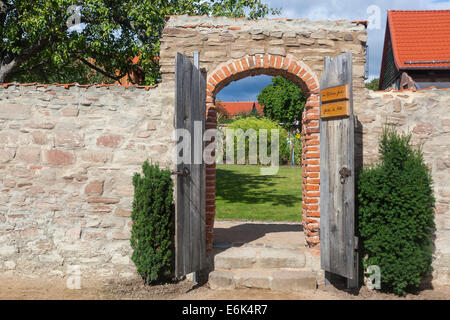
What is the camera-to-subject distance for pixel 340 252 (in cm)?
417

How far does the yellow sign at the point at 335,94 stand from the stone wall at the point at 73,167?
204 centimetres

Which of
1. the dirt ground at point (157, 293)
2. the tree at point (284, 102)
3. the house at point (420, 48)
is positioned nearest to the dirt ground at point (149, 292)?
the dirt ground at point (157, 293)

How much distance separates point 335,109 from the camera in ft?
13.7

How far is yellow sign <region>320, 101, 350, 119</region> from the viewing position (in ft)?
13.3

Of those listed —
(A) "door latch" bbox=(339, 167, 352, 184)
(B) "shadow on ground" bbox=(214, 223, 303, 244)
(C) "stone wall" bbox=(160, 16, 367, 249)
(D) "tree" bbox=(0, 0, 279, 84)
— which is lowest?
(B) "shadow on ground" bbox=(214, 223, 303, 244)

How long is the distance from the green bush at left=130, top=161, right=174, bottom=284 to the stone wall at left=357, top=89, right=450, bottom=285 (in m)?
2.74

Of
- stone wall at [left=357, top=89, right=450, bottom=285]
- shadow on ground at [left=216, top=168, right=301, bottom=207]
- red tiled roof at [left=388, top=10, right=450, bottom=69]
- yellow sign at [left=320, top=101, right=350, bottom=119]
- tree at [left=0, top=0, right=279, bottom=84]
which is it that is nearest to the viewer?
yellow sign at [left=320, top=101, right=350, bottom=119]

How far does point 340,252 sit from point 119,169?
121 inches

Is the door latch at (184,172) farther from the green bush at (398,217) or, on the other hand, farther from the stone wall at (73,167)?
the green bush at (398,217)

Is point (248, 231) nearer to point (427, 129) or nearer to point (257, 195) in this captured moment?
point (427, 129)

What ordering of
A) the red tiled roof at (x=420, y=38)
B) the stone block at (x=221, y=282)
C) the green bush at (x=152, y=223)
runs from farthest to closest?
the red tiled roof at (x=420, y=38) < the stone block at (x=221, y=282) < the green bush at (x=152, y=223)

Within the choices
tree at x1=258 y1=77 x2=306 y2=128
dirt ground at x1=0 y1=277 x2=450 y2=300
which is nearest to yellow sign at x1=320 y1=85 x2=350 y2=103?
dirt ground at x1=0 y1=277 x2=450 y2=300

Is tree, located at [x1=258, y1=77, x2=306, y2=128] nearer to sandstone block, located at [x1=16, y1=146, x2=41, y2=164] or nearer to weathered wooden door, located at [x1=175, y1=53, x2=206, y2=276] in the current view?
weathered wooden door, located at [x1=175, y1=53, x2=206, y2=276]

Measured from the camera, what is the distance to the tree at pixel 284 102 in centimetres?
2388
